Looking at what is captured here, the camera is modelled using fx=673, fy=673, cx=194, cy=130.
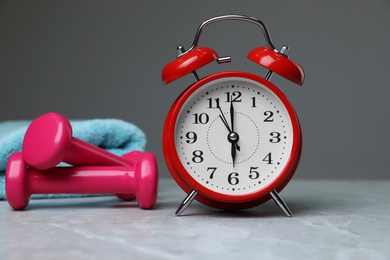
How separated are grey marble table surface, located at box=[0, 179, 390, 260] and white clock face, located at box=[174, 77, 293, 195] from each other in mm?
95

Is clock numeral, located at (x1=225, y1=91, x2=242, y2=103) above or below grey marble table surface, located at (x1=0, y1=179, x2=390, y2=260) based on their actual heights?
above

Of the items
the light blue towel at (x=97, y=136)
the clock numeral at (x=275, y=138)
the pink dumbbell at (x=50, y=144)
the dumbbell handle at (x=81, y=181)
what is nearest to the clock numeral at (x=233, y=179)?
the clock numeral at (x=275, y=138)

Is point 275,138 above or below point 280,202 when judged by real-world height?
above

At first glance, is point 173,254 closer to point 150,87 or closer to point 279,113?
point 279,113

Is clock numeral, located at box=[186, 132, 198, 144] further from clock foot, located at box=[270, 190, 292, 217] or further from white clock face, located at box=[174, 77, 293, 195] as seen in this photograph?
clock foot, located at box=[270, 190, 292, 217]

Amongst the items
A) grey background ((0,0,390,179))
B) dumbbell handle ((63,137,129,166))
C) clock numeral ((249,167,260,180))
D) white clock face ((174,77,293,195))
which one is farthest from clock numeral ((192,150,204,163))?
grey background ((0,0,390,179))

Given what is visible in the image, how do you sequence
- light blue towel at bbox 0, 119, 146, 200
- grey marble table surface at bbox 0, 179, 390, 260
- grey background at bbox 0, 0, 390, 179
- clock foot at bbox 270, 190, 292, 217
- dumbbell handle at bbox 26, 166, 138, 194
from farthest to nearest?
grey background at bbox 0, 0, 390, 179 < light blue towel at bbox 0, 119, 146, 200 < dumbbell handle at bbox 26, 166, 138, 194 < clock foot at bbox 270, 190, 292, 217 < grey marble table surface at bbox 0, 179, 390, 260

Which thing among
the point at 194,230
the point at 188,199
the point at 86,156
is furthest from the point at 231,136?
the point at 86,156

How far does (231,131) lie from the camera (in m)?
1.52

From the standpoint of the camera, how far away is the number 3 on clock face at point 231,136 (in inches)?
59.1

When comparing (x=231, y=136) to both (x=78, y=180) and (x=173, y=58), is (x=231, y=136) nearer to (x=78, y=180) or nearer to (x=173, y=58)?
(x=78, y=180)

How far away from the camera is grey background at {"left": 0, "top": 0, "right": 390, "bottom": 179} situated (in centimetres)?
293

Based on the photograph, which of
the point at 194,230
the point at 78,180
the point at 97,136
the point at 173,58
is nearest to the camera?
the point at 194,230

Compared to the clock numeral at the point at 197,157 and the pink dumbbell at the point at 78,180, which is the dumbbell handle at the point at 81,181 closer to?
the pink dumbbell at the point at 78,180
